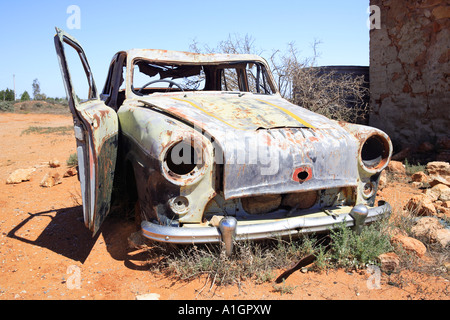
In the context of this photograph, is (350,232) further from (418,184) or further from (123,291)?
(418,184)

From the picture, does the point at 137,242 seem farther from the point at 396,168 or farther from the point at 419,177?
the point at 396,168

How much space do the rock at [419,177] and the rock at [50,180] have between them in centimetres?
486

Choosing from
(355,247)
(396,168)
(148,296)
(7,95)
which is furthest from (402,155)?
(7,95)

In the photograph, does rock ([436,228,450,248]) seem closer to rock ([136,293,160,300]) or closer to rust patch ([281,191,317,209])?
rust patch ([281,191,317,209])

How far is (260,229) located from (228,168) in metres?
0.45

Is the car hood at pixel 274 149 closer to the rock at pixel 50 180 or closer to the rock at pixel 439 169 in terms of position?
the rock at pixel 50 180

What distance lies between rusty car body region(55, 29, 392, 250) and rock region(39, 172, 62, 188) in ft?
7.79

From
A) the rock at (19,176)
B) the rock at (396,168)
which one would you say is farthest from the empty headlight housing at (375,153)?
the rock at (19,176)

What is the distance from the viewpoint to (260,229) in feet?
7.98

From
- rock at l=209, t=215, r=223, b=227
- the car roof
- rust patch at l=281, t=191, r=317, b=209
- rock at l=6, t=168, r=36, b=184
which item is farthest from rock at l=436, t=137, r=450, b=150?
rock at l=6, t=168, r=36, b=184

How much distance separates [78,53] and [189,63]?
1.14m

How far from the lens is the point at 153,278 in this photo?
260 centimetres
